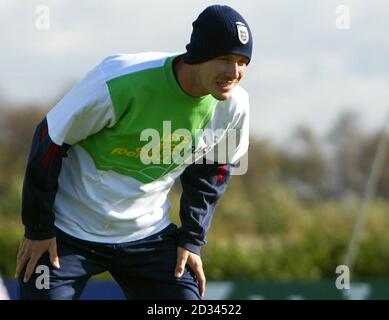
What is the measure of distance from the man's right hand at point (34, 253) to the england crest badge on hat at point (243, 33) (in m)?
1.15

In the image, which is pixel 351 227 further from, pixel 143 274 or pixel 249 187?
pixel 143 274

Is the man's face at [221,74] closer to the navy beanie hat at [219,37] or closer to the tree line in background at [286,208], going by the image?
the navy beanie hat at [219,37]

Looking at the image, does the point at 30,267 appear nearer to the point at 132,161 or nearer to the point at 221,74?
the point at 132,161

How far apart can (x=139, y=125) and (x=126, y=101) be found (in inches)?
5.3

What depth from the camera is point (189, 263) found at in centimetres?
496

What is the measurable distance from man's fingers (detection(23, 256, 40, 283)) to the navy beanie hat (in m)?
1.05

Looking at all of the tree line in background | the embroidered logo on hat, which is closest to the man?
the embroidered logo on hat

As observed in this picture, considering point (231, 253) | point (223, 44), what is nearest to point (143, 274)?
point (223, 44)

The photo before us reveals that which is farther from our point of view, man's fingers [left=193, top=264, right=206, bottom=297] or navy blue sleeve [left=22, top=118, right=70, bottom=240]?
man's fingers [left=193, top=264, right=206, bottom=297]

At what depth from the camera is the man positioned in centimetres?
451

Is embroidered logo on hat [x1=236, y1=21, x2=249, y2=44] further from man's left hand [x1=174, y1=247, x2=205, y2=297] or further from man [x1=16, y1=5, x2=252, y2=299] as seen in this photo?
man's left hand [x1=174, y1=247, x2=205, y2=297]

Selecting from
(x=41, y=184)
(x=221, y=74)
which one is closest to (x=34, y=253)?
(x=41, y=184)

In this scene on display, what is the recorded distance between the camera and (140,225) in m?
4.83

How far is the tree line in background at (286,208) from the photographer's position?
1200cm
